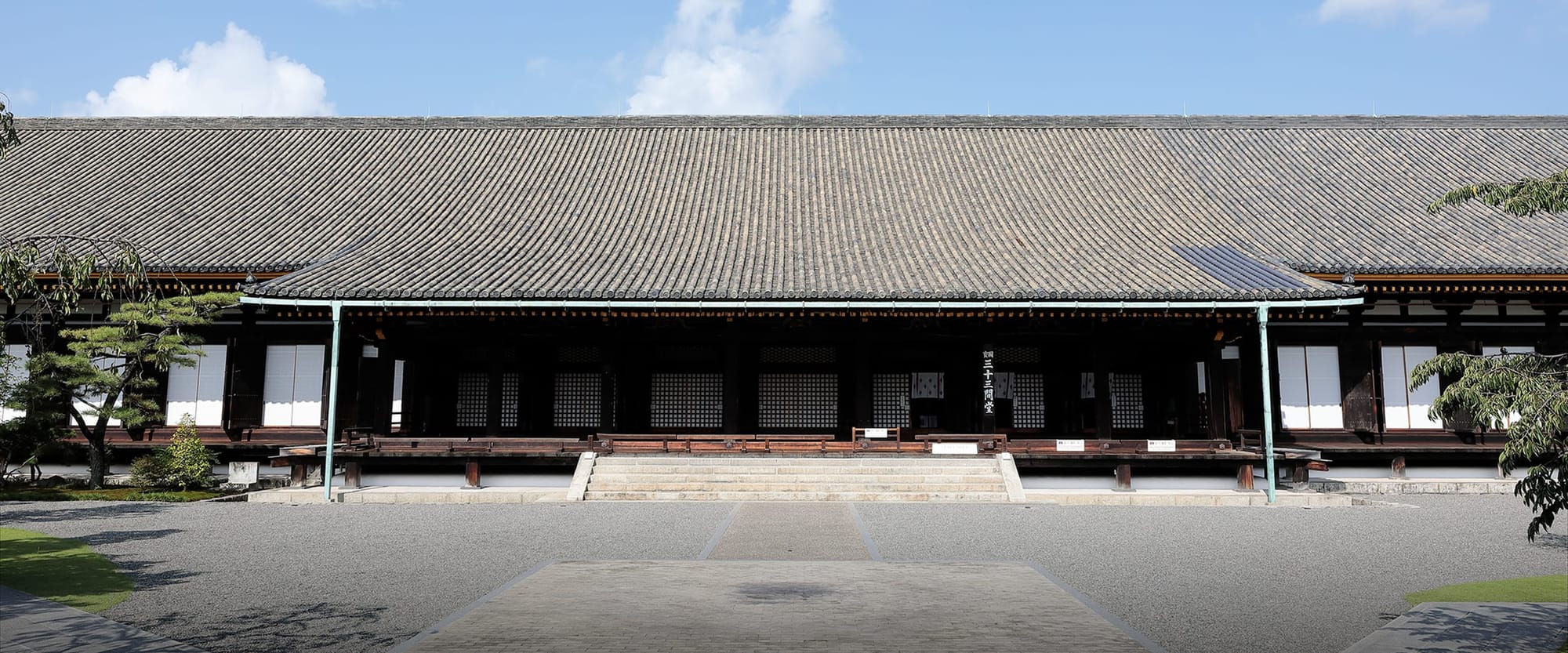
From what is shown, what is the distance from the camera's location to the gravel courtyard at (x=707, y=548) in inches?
260

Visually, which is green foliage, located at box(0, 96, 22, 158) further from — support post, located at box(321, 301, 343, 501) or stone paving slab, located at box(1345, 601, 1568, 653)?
stone paving slab, located at box(1345, 601, 1568, 653)

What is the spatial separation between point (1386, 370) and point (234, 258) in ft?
70.0

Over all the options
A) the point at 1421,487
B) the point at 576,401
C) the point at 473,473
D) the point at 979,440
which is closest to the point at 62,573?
the point at 473,473

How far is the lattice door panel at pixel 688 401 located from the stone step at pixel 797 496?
442 centimetres

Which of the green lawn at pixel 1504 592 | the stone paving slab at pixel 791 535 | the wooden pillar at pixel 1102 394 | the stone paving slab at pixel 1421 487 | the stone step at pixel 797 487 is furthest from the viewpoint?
the wooden pillar at pixel 1102 394

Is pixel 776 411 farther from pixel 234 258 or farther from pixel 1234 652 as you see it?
pixel 1234 652

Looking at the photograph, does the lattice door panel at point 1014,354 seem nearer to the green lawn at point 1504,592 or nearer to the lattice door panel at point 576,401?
the lattice door panel at point 576,401

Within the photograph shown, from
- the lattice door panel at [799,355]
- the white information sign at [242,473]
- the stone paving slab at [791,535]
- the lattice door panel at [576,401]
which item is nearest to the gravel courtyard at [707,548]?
the stone paving slab at [791,535]

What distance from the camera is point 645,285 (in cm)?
1580

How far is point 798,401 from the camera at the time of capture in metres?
19.1

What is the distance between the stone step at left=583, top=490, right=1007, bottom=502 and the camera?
47.6 feet

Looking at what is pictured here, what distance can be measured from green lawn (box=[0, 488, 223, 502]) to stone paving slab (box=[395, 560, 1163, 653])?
9197 millimetres

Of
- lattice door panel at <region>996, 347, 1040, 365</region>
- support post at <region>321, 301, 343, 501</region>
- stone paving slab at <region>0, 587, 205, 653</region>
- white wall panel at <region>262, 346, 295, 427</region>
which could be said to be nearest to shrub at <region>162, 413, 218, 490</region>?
white wall panel at <region>262, 346, 295, 427</region>

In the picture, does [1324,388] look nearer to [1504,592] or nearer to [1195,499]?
[1195,499]
